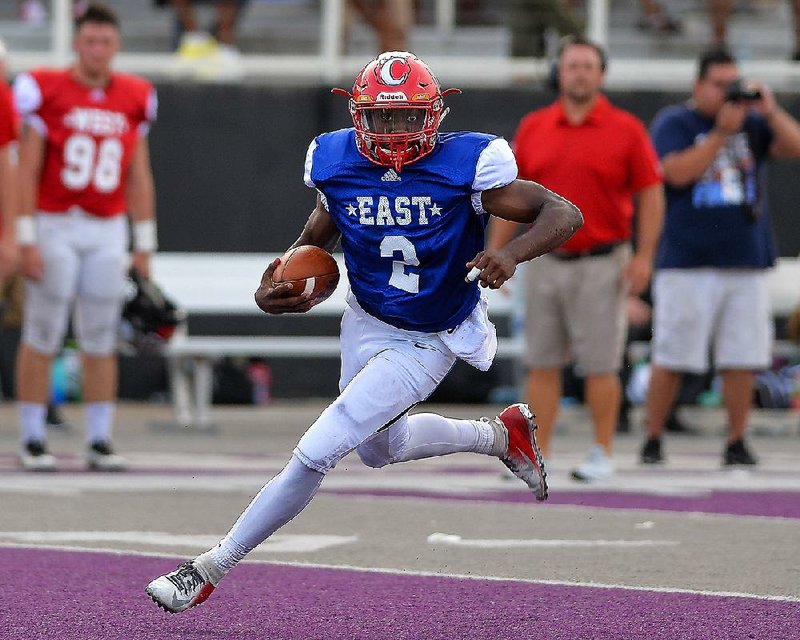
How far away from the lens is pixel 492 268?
520 cm

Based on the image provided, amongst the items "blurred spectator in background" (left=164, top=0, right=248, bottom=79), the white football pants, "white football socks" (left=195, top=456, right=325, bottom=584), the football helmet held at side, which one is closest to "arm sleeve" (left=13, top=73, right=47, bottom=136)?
the white football pants

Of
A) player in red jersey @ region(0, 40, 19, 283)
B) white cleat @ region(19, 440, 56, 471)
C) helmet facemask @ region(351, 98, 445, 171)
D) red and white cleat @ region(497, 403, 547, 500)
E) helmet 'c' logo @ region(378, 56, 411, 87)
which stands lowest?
white cleat @ region(19, 440, 56, 471)

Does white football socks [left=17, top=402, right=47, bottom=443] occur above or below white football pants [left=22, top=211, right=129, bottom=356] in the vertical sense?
below

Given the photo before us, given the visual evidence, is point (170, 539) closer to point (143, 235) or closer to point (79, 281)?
point (79, 281)

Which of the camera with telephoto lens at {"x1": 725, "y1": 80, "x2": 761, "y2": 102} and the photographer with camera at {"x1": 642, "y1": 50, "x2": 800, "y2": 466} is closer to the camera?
the camera with telephoto lens at {"x1": 725, "y1": 80, "x2": 761, "y2": 102}

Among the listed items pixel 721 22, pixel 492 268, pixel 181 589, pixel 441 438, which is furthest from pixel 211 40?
pixel 181 589

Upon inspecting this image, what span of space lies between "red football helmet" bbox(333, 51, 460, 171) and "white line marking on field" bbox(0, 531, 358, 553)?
1650 millimetres

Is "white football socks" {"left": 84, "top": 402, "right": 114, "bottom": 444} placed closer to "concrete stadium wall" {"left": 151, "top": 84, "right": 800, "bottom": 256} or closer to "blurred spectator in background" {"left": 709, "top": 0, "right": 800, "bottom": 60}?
"concrete stadium wall" {"left": 151, "top": 84, "right": 800, "bottom": 256}

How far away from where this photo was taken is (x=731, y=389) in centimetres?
948

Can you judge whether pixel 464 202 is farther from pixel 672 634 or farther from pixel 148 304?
pixel 148 304

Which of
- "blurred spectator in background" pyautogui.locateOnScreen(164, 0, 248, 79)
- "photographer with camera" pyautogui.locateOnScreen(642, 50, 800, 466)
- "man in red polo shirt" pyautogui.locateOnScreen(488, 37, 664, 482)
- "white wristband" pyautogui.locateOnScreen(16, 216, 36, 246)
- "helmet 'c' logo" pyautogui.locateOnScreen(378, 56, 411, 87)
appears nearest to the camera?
"helmet 'c' logo" pyautogui.locateOnScreen(378, 56, 411, 87)

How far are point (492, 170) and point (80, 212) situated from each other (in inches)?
162

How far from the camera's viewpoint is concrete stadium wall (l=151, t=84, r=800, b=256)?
14609 millimetres

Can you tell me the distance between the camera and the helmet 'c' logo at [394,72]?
550 centimetres
